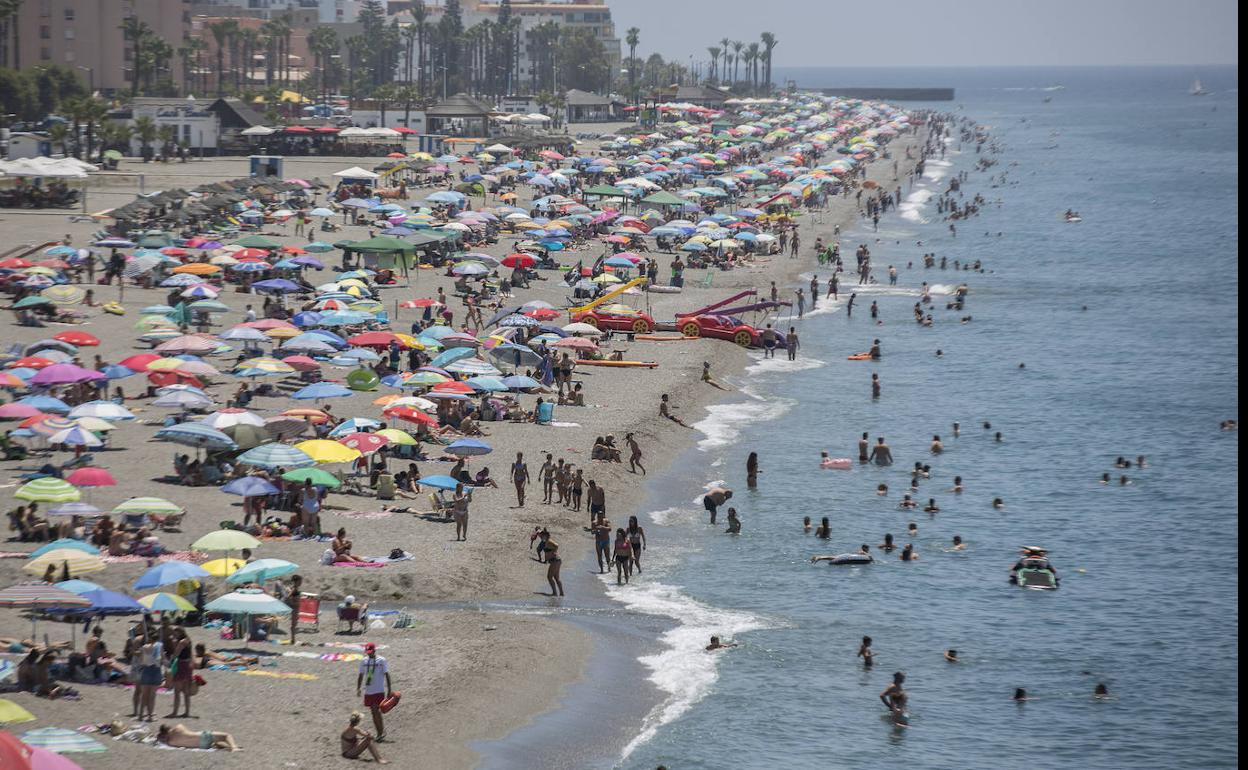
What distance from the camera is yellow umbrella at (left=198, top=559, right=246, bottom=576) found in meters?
21.8

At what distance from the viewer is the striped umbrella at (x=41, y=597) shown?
62.1 ft

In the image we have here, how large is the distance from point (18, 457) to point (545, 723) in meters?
13.0

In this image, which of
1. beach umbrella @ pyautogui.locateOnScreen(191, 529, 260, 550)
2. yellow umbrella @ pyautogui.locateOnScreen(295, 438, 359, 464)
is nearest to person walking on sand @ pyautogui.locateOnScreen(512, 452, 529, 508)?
yellow umbrella @ pyautogui.locateOnScreen(295, 438, 359, 464)

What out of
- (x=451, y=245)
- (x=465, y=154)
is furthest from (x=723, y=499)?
(x=465, y=154)

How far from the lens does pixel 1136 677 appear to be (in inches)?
951

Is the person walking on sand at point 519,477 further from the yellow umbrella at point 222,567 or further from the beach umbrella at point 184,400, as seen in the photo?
the yellow umbrella at point 222,567

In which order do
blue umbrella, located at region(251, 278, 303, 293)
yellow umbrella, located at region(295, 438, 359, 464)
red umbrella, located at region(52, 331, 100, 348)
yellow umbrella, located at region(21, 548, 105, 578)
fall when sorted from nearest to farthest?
yellow umbrella, located at region(21, 548, 105, 578) < yellow umbrella, located at region(295, 438, 359, 464) < red umbrella, located at region(52, 331, 100, 348) < blue umbrella, located at region(251, 278, 303, 293)

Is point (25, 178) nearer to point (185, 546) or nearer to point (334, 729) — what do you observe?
point (185, 546)

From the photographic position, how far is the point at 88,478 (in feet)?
81.8

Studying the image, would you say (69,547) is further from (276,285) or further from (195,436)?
(276,285)

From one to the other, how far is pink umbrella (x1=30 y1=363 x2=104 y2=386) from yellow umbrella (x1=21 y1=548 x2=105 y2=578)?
10436mm

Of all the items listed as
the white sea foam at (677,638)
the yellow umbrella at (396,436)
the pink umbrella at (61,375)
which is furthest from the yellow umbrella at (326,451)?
the pink umbrella at (61,375)

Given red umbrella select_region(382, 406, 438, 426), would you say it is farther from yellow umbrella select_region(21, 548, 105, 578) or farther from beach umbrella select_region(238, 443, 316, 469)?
yellow umbrella select_region(21, 548, 105, 578)

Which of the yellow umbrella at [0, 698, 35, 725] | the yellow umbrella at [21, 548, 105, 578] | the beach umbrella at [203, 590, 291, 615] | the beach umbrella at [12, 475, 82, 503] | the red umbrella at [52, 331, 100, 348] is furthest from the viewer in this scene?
the red umbrella at [52, 331, 100, 348]
